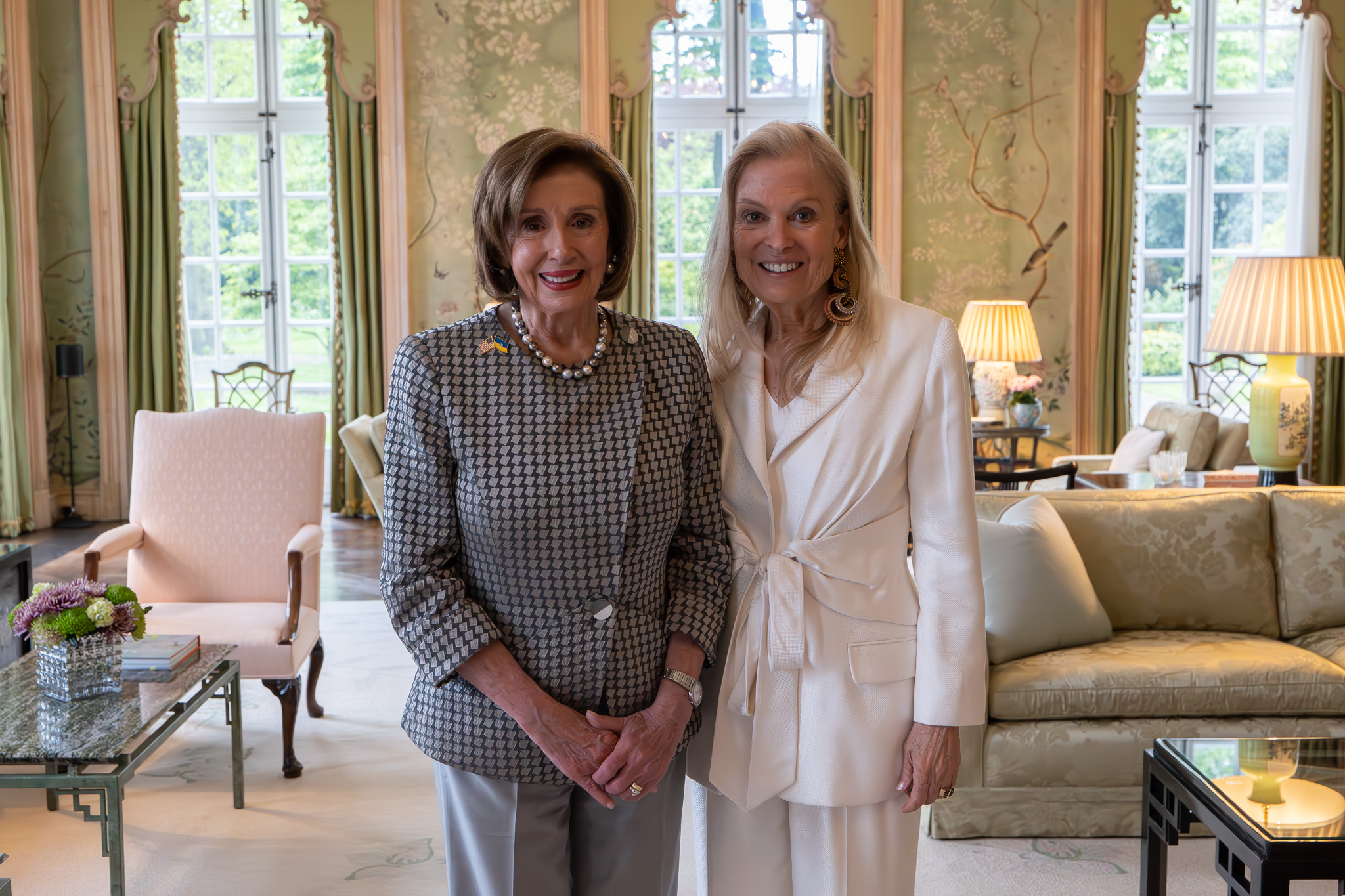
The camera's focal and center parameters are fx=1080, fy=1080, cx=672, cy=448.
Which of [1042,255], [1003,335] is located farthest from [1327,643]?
[1042,255]

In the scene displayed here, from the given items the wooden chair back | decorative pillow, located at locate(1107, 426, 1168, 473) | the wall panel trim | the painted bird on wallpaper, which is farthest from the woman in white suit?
the wall panel trim

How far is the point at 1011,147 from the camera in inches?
287

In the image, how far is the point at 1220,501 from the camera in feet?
10.9

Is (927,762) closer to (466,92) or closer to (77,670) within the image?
(77,670)

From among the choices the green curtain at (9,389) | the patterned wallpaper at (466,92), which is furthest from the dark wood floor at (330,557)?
the patterned wallpaper at (466,92)

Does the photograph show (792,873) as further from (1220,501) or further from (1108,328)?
(1108,328)

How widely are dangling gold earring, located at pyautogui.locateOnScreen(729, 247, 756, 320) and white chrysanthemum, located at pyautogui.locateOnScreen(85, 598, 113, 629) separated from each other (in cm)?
182

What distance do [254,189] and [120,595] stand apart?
5.78 meters

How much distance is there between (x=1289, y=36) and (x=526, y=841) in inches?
333

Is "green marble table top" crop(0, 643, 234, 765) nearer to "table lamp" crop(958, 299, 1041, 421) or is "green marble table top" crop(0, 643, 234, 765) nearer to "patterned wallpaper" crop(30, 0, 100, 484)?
"table lamp" crop(958, 299, 1041, 421)

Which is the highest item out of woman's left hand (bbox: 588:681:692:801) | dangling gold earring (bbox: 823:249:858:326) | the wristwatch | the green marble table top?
dangling gold earring (bbox: 823:249:858:326)

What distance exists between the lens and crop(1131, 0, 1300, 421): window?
768cm

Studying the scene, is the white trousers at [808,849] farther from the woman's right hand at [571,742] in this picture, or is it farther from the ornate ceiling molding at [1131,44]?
the ornate ceiling molding at [1131,44]

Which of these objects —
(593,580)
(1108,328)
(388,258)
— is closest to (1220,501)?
(593,580)
